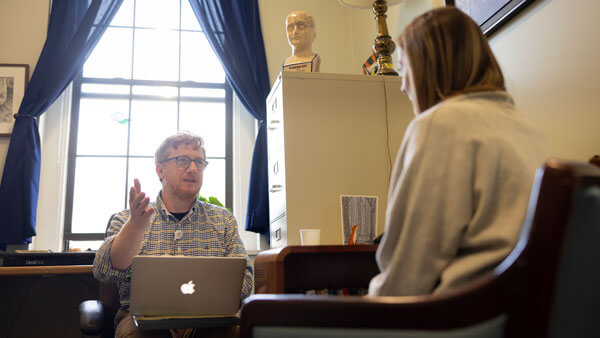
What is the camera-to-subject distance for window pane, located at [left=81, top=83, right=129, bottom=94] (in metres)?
3.86

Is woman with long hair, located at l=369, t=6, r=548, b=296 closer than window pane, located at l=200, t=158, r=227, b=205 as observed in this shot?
Yes

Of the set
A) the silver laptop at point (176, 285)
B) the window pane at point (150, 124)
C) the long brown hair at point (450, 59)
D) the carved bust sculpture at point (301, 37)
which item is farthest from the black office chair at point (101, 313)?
the window pane at point (150, 124)

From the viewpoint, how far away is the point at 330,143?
2.24 meters

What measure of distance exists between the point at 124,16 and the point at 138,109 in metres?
0.80

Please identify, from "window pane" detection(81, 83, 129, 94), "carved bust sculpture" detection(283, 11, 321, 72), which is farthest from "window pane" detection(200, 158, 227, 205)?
"carved bust sculpture" detection(283, 11, 321, 72)

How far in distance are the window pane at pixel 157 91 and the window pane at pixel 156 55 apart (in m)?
0.08

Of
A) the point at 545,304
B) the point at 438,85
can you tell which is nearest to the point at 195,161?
the point at 438,85

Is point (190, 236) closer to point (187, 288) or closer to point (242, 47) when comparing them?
point (187, 288)

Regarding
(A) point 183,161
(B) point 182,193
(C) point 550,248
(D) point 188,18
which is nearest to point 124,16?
(D) point 188,18

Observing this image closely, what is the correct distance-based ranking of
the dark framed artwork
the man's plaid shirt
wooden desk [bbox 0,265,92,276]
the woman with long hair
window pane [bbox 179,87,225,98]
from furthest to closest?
window pane [bbox 179,87,225,98] < wooden desk [bbox 0,265,92,276] < the man's plaid shirt < the dark framed artwork < the woman with long hair

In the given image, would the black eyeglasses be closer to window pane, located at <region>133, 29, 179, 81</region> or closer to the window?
the window

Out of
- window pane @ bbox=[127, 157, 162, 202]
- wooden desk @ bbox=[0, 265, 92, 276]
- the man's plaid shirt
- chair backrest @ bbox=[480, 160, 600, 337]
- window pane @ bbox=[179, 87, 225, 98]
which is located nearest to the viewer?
chair backrest @ bbox=[480, 160, 600, 337]

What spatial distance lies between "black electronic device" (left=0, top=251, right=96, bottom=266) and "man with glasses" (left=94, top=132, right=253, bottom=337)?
2.19ft

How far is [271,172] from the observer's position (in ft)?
8.27
